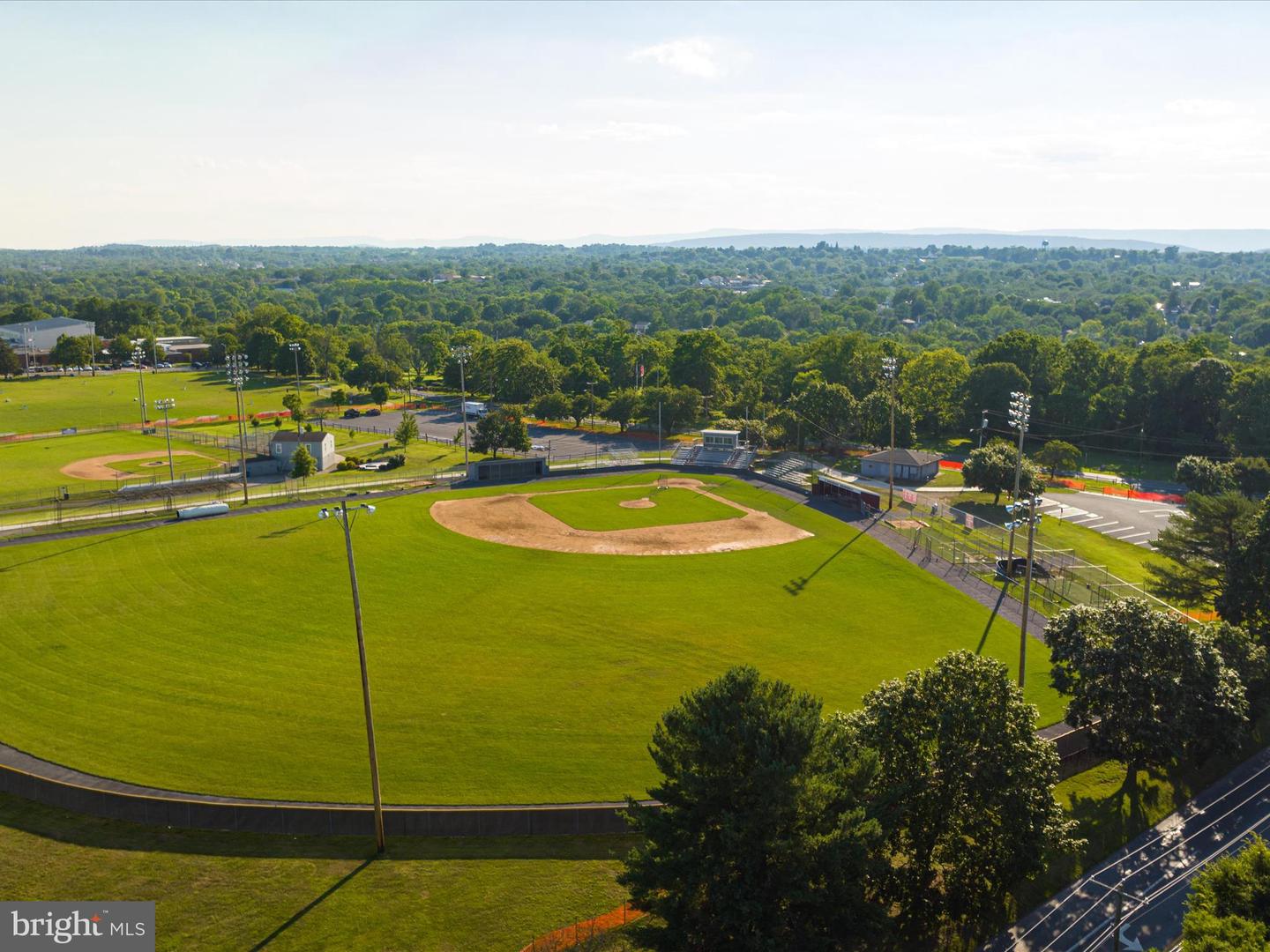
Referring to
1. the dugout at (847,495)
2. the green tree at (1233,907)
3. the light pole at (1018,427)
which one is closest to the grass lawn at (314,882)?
the green tree at (1233,907)

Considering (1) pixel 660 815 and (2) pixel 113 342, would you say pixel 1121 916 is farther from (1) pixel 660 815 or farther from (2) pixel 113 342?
A: (2) pixel 113 342

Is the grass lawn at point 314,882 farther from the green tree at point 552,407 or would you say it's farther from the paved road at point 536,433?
the green tree at point 552,407

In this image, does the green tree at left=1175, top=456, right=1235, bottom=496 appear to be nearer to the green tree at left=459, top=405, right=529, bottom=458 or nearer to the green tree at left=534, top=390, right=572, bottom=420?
the green tree at left=459, top=405, right=529, bottom=458

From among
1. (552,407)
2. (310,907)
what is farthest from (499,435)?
(310,907)

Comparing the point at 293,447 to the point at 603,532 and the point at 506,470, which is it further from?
the point at 603,532

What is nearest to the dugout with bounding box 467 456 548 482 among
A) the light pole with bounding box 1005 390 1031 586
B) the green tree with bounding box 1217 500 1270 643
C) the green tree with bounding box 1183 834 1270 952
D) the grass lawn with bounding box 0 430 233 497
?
the grass lawn with bounding box 0 430 233 497
